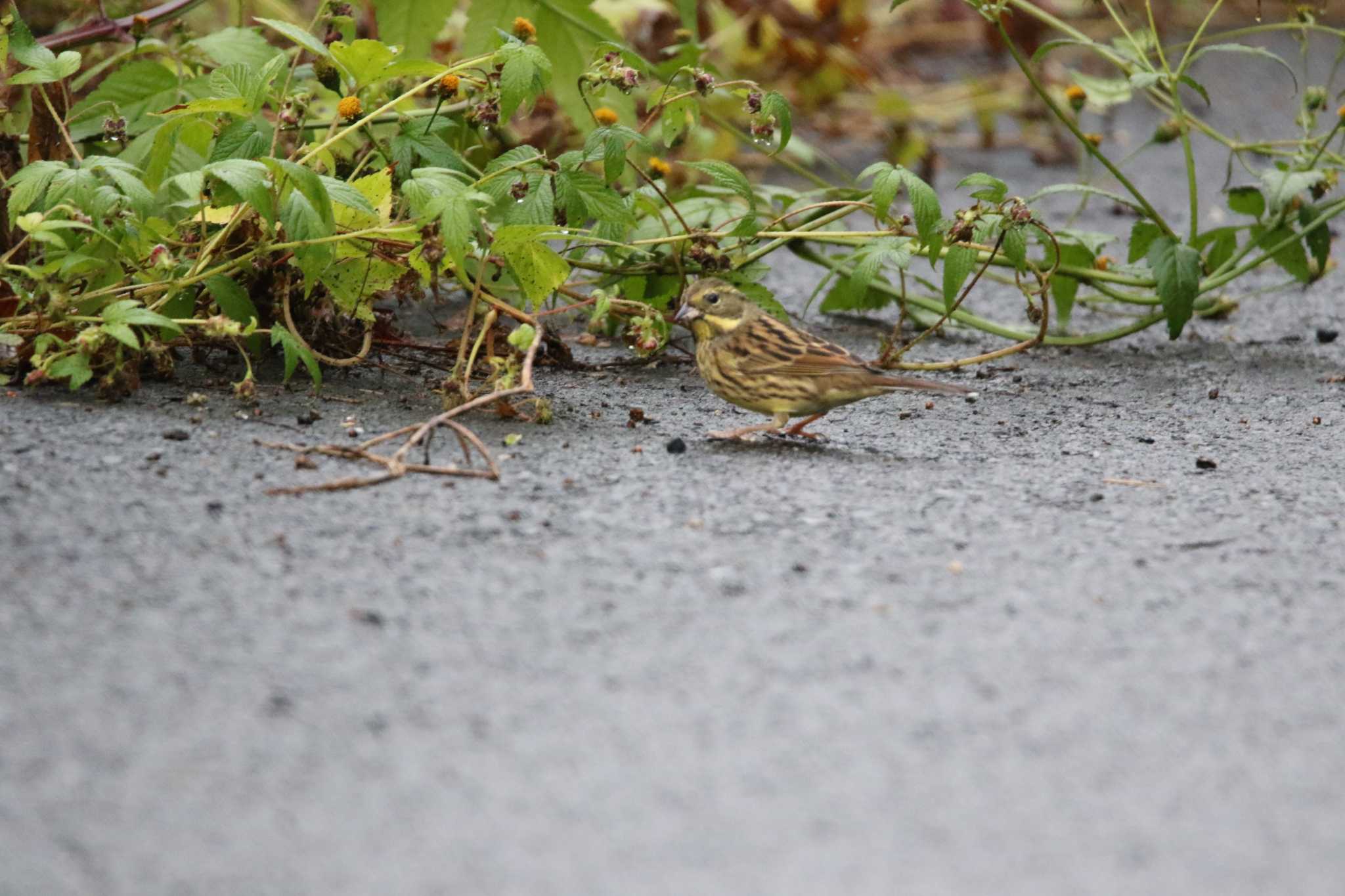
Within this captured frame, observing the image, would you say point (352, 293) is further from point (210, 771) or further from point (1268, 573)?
point (1268, 573)

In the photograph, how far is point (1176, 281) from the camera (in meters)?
5.06

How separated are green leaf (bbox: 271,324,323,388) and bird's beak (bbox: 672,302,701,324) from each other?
1181 millimetres

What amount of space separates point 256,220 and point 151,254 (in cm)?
33

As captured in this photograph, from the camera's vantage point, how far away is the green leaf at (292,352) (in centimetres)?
421

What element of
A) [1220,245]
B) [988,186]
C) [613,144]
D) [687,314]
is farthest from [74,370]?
[1220,245]

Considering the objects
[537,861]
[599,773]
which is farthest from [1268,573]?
[537,861]

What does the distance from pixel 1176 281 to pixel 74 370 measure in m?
3.71

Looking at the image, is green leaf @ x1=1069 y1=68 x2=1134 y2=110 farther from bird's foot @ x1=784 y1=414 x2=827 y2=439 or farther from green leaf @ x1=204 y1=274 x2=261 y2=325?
green leaf @ x1=204 y1=274 x2=261 y2=325

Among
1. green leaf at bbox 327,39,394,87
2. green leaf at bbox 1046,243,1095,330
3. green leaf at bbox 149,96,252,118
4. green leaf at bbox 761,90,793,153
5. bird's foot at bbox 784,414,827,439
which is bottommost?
bird's foot at bbox 784,414,827,439

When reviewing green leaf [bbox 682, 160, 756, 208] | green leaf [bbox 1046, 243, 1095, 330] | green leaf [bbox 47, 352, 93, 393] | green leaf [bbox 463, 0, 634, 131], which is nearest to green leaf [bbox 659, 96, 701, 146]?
green leaf [bbox 682, 160, 756, 208]

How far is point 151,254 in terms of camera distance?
423 centimetres

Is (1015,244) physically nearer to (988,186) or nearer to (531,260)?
(988,186)

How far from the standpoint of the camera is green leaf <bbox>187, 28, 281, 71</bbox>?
482 centimetres

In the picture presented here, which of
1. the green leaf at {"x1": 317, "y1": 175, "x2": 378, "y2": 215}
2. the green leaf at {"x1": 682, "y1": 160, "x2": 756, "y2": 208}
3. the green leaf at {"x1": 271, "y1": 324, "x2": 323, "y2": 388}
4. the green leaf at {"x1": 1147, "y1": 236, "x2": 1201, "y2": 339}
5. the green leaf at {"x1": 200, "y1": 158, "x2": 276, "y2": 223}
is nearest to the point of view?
the green leaf at {"x1": 200, "y1": 158, "x2": 276, "y2": 223}
